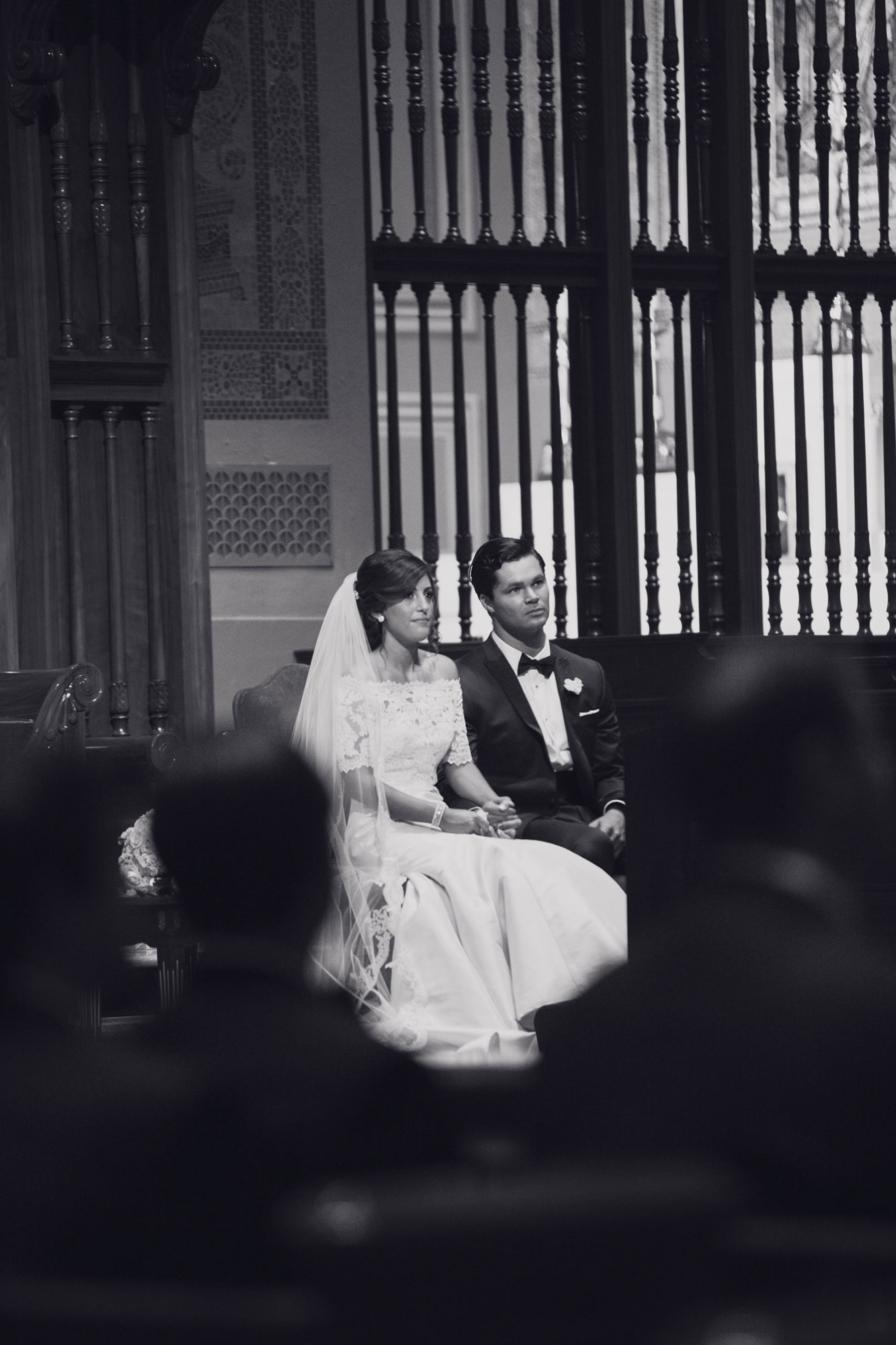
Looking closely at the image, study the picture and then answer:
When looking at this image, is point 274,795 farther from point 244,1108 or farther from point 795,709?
point 795,709

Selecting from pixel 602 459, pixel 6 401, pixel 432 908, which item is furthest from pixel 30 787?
pixel 602 459

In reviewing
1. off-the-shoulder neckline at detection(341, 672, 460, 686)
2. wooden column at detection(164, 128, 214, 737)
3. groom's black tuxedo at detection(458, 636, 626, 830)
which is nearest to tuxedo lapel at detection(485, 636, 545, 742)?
groom's black tuxedo at detection(458, 636, 626, 830)

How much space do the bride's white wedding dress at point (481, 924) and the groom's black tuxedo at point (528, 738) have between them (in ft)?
1.19

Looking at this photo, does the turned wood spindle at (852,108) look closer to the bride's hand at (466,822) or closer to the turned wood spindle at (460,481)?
the turned wood spindle at (460,481)

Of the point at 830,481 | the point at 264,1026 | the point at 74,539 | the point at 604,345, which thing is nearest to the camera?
the point at 264,1026

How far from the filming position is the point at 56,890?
1.70 feet

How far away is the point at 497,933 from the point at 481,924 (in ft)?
0.16

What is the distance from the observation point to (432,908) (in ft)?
13.6

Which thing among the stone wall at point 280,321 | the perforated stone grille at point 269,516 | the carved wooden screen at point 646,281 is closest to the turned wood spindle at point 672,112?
the carved wooden screen at point 646,281

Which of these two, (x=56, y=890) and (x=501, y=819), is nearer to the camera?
(x=56, y=890)

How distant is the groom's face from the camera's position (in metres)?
4.57

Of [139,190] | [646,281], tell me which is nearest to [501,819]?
[139,190]

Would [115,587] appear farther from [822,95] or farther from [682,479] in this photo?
[822,95]

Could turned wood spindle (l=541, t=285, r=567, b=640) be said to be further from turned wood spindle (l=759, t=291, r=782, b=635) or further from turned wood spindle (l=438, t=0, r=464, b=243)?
turned wood spindle (l=759, t=291, r=782, b=635)
